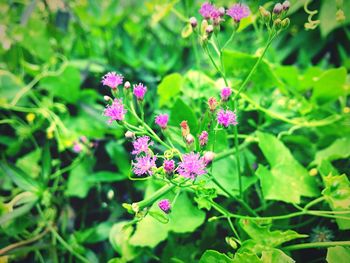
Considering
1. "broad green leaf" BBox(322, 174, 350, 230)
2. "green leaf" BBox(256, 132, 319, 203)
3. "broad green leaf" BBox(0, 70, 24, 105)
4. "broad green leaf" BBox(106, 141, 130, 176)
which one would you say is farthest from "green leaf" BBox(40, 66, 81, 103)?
"broad green leaf" BBox(322, 174, 350, 230)

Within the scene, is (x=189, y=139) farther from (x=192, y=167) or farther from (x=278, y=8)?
(x=278, y=8)

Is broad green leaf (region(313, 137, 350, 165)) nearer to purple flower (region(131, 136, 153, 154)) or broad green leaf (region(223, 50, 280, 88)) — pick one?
broad green leaf (region(223, 50, 280, 88))

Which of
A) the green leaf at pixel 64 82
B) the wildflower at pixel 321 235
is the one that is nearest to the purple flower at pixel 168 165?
the wildflower at pixel 321 235

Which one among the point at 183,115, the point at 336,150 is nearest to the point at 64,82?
the point at 183,115

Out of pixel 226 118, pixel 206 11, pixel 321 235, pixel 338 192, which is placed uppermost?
pixel 206 11

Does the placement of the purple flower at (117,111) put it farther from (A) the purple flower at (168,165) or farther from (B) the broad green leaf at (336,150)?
(B) the broad green leaf at (336,150)

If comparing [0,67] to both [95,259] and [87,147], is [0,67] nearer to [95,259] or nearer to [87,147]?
[87,147]
